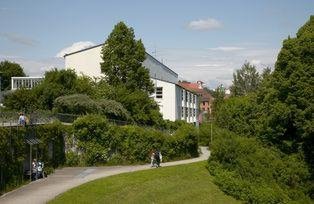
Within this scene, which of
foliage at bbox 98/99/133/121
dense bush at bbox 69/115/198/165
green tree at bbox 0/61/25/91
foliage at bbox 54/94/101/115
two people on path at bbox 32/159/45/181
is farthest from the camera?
green tree at bbox 0/61/25/91

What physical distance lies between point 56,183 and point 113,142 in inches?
452

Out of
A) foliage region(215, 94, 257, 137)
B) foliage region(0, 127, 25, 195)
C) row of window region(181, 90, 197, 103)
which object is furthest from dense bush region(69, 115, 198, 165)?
row of window region(181, 90, 197, 103)

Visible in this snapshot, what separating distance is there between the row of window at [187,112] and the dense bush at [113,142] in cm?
3958

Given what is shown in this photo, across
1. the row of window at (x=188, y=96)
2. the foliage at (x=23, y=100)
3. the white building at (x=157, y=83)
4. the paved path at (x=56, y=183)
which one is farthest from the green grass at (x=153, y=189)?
the row of window at (x=188, y=96)

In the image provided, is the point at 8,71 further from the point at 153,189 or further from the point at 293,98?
the point at 153,189

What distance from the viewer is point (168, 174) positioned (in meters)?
39.5

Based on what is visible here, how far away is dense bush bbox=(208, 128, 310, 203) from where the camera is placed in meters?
37.1

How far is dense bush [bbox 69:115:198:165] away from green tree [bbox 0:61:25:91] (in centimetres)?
6119

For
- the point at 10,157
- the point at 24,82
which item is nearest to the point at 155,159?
the point at 10,157

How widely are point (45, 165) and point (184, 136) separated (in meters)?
15.8

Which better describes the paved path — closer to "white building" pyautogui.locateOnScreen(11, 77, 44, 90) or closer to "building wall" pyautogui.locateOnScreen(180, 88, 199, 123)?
"white building" pyautogui.locateOnScreen(11, 77, 44, 90)

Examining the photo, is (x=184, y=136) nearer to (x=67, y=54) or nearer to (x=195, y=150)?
(x=195, y=150)

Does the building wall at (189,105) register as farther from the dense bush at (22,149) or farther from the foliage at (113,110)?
the dense bush at (22,149)

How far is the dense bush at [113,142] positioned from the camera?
44.8 m
